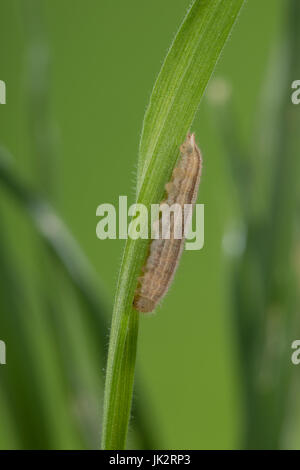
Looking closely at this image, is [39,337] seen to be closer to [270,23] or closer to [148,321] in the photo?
[148,321]

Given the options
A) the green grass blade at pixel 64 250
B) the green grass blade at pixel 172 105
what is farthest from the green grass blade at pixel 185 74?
the green grass blade at pixel 64 250

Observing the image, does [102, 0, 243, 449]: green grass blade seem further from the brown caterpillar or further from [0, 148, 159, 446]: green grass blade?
[0, 148, 159, 446]: green grass blade

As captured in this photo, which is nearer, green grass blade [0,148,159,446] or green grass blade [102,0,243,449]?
green grass blade [102,0,243,449]

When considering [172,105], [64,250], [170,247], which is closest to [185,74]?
[172,105]

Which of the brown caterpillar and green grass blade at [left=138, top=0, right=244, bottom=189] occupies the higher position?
green grass blade at [left=138, top=0, right=244, bottom=189]

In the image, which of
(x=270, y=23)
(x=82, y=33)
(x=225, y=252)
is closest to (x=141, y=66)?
(x=82, y=33)

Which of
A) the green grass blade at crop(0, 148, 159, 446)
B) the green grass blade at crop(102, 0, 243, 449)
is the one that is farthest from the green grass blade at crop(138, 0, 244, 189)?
the green grass blade at crop(0, 148, 159, 446)
